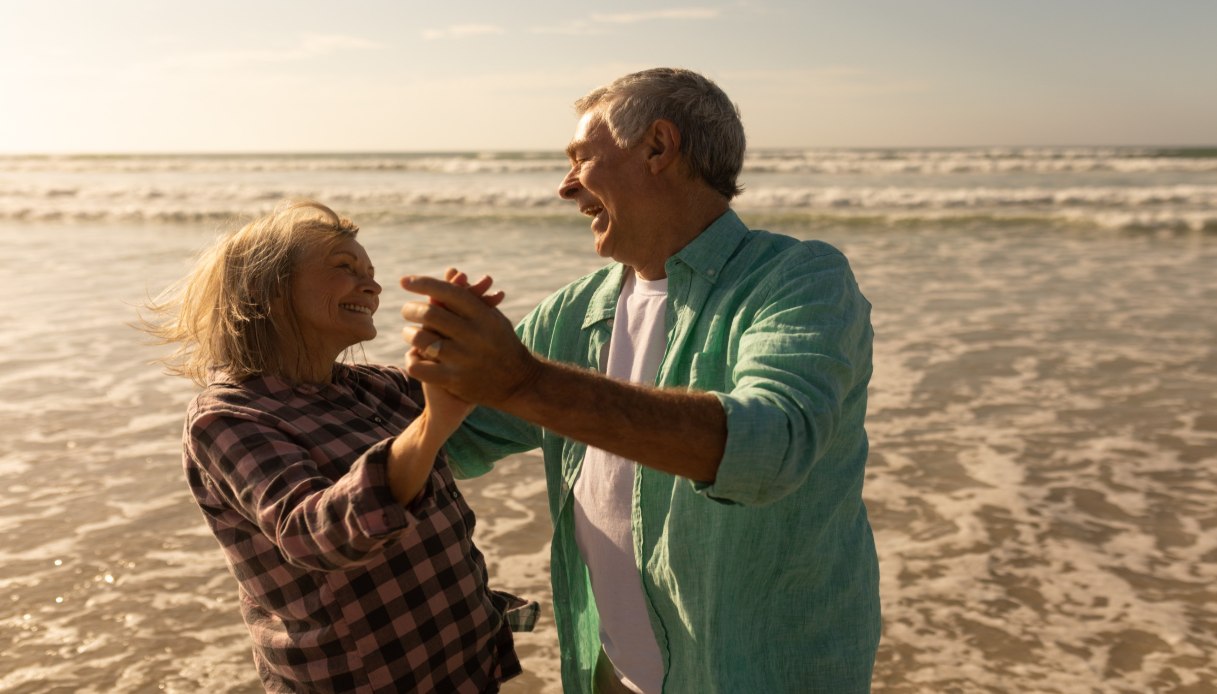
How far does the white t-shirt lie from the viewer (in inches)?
90.2

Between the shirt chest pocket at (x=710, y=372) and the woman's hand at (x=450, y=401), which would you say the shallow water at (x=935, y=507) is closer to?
the shirt chest pocket at (x=710, y=372)

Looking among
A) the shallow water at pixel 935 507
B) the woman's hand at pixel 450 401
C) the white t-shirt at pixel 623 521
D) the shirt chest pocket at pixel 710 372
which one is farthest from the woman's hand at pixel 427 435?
the shallow water at pixel 935 507

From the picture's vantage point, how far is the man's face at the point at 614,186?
90.7 inches

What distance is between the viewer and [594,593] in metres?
2.41

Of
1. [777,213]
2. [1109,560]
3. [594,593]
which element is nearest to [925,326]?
[1109,560]

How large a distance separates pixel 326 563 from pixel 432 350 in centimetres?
45

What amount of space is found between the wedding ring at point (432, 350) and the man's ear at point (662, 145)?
3.05 ft

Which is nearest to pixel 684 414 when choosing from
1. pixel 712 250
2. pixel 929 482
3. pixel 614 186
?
pixel 712 250

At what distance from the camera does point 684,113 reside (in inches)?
89.4

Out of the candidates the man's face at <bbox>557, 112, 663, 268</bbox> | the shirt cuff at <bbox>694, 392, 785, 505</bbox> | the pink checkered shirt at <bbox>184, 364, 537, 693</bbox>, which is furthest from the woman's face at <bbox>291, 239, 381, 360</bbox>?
the shirt cuff at <bbox>694, 392, 785, 505</bbox>

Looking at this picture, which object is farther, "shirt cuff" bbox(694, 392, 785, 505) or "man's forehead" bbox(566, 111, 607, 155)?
"man's forehead" bbox(566, 111, 607, 155)

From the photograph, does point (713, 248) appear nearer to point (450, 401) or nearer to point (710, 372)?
point (710, 372)

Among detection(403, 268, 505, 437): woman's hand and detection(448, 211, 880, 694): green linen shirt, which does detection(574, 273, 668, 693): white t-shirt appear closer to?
detection(448, 211, 880, 694): green linen shirt

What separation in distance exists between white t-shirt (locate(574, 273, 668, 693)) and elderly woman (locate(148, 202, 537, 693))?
9.1 inches
